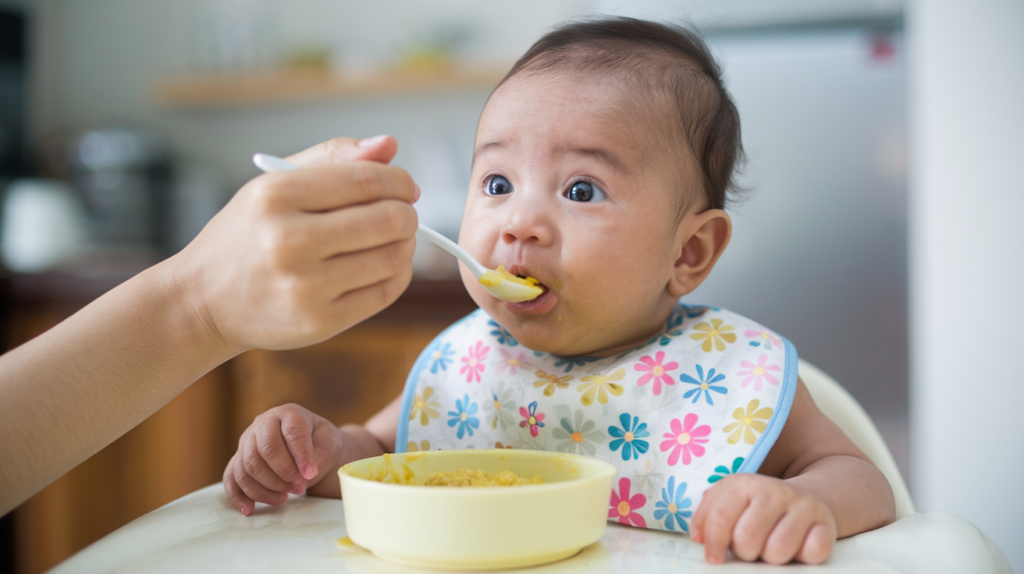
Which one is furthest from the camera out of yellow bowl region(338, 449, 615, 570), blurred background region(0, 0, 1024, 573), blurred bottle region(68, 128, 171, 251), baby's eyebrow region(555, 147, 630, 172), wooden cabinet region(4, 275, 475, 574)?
blurred bottle region(68, 128, 171, 251)

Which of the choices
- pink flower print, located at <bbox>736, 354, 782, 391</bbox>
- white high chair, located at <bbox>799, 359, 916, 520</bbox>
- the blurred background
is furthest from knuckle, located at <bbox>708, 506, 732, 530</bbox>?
the blurred background

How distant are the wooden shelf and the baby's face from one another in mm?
1980

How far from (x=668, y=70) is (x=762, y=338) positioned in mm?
328

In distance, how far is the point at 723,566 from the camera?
0.55 metres

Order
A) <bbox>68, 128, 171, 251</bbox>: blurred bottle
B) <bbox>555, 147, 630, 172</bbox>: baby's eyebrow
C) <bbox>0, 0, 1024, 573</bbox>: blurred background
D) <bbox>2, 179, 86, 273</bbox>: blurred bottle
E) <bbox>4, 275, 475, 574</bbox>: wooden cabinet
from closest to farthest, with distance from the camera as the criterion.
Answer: <bbox>555, 147, 630, 172</bbox>: baby's eyebrow < <bbox>0, 0, 1024, 573</bbox>: blurred background < <bbox>4, 275, 475, 574</bbox>: wooden cabinet < <bbox>2, 179, 86, 273</bbox>: blurred bottle < <bbox>68, 128, 171, 251</bbox>: blurred bottle

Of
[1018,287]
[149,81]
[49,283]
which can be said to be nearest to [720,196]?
[1018,287]

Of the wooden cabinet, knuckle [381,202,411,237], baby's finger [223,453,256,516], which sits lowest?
the wooden cabinet

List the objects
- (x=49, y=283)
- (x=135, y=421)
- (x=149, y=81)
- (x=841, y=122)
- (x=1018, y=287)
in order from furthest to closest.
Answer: (x=149, y=81), (x=49, y=283), (x=841, y=122), (x=1018, y=287), (x=135, y=421)

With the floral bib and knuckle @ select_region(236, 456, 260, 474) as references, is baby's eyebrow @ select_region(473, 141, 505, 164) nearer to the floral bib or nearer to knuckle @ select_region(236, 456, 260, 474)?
the floral bib

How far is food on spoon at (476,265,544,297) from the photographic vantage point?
0.75 m

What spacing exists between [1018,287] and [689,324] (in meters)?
1.19

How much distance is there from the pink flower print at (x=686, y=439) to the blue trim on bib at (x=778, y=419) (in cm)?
5

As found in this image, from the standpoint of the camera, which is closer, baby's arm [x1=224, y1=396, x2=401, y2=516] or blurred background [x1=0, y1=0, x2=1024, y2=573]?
baby's arm [x1=224, y1=396, x2=401, y2=516]

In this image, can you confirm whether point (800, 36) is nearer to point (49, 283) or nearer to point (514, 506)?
point (514, 506)
